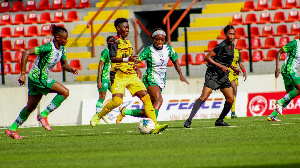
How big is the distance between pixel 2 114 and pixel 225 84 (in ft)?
31.4

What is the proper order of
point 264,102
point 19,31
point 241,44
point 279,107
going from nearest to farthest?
point 279,107, point 264,102, point 241,44, point 19,31

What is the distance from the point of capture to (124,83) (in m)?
10.9

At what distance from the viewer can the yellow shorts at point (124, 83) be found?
10.9 metres

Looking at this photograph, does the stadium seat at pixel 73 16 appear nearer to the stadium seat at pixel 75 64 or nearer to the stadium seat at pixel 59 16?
the stadium seat at pixel 59 16

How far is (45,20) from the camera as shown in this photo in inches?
1119

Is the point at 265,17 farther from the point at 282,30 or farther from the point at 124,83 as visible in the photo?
the point at 124,83

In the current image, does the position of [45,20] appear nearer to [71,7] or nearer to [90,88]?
[71,7]

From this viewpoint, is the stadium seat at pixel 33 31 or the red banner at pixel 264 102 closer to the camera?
the red banner at pixel 264 102

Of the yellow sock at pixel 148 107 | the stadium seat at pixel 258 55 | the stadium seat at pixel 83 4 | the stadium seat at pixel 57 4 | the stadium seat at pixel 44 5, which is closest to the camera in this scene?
the yellow sock at pixel 148 107

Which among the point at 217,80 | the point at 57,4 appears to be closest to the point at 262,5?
the point at 57,4

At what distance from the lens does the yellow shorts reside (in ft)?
35.7

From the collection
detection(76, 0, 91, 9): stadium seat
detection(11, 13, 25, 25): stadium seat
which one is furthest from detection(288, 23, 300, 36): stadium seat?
detection(11, 13, 25, 25): stadium seat

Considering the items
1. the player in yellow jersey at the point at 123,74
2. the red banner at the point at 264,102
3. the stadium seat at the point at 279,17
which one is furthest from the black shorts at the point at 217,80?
the stadium seat at the point at 279,17

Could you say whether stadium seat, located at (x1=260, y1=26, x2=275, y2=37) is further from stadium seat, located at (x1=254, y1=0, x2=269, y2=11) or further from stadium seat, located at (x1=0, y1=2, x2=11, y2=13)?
stadium seat, located at (x1=0, y1=2, x2=11, y2=13)
